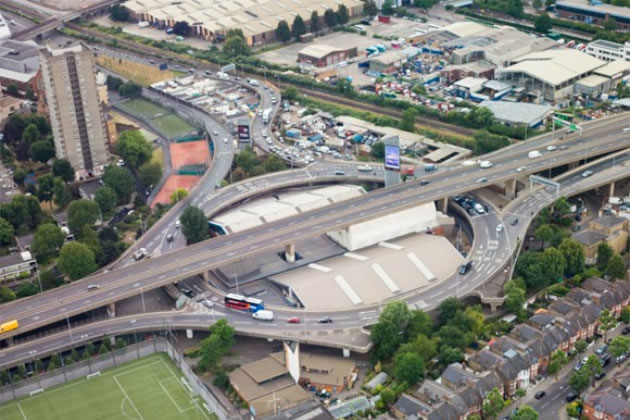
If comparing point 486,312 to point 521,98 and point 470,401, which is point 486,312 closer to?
point 470,401

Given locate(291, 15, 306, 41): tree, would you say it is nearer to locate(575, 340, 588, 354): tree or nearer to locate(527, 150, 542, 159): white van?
locate(527, 150, 542, 159): white van

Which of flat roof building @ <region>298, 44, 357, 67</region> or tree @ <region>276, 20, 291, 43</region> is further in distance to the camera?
tree @ <region>276, 20, 291, 43</region>

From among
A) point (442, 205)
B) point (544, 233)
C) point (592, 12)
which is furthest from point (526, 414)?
point (592, 12)

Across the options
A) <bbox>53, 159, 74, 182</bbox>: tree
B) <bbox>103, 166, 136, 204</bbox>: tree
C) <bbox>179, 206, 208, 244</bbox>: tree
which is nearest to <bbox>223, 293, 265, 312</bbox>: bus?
<bbox>179, 206, 208, 244</bbox>: tree

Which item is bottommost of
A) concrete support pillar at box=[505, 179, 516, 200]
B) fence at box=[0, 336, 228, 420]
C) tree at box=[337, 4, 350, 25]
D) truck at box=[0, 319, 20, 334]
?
fence at box=[0, 336, 228, 420]

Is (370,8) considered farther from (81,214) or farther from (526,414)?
(526,414)

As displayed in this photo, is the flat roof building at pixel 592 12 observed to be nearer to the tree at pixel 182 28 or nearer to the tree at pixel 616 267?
the tree at pixel 182 28
